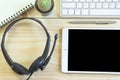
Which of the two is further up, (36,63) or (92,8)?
(92,8)

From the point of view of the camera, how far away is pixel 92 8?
2.25 ft

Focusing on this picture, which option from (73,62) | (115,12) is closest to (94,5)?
(115,12)

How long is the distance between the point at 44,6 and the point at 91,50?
0.17 metres

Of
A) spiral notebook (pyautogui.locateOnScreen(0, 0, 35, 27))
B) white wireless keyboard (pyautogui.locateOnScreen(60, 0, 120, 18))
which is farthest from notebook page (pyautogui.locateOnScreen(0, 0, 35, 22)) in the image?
white wireless keyboard (pyautogui.locateOnScreen(60, 0, 120, 18))

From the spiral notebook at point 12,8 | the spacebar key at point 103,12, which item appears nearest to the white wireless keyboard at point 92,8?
the spacebar key at point 103,12

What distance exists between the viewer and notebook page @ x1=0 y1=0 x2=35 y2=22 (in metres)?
0.69

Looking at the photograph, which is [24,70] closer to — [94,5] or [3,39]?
[3,39]

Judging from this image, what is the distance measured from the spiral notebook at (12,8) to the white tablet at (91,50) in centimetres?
12

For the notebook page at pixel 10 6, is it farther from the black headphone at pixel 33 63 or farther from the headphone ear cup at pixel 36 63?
the headphone ear cup at pixel 36 63

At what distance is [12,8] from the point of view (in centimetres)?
69

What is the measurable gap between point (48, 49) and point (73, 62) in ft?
0.24

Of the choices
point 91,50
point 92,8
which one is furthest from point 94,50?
point 92,8

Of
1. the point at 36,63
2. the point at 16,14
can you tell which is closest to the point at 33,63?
the point at 36,63

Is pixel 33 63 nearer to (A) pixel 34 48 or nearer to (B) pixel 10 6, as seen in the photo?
(A) pixel 34 48
